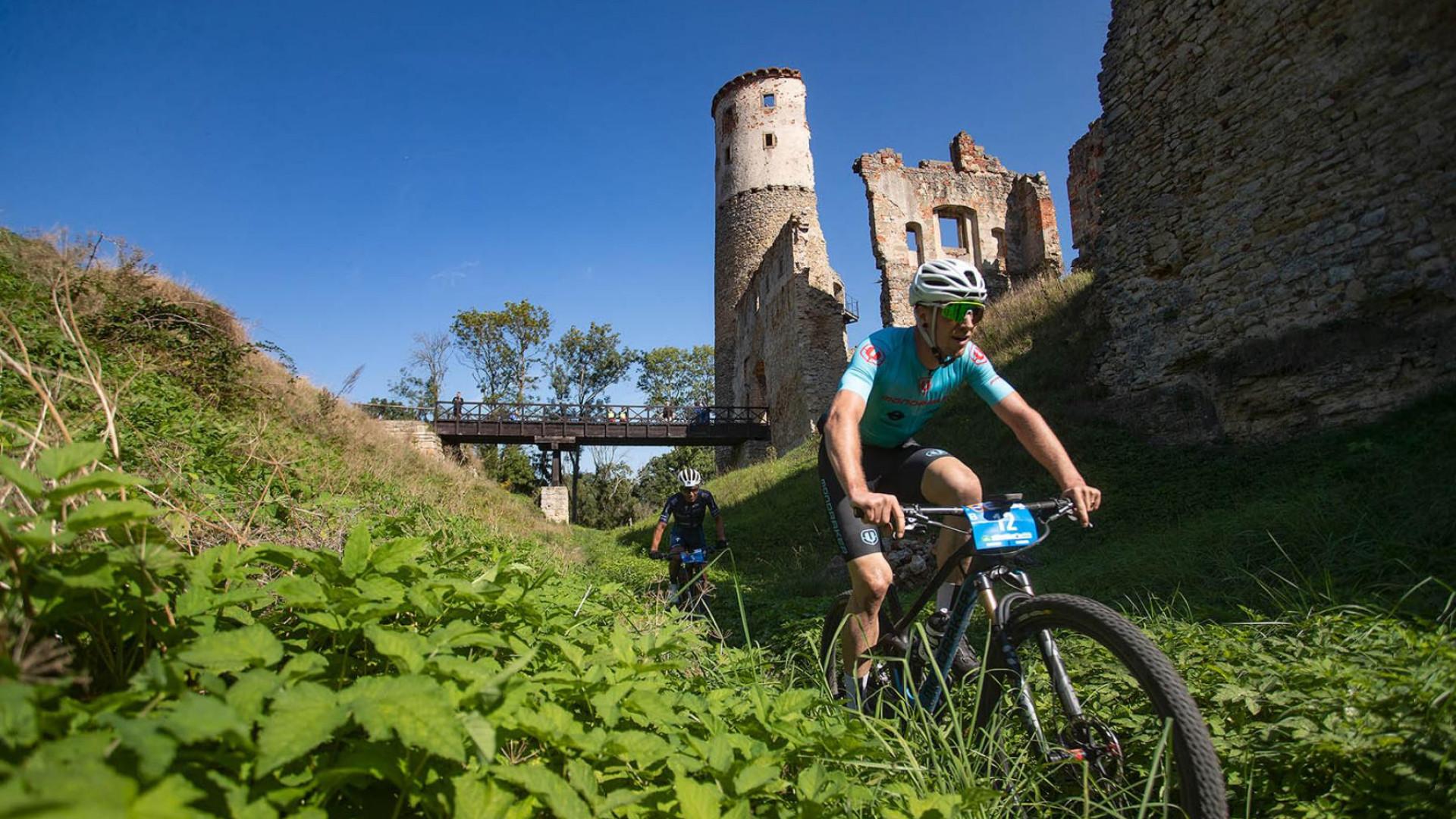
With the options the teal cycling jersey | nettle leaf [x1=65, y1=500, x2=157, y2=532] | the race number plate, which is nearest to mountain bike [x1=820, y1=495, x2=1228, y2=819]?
the race number plate

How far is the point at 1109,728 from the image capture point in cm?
197

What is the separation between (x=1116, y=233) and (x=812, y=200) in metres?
21.3

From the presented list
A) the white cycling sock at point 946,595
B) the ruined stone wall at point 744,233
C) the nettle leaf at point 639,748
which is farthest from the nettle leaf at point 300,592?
the ruined stone wall at point 744,233

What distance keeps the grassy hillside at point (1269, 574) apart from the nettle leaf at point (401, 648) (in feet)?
3.86

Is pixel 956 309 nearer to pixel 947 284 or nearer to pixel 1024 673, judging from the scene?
pixel 947 284

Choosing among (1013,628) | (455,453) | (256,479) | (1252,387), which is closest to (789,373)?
(455,453)

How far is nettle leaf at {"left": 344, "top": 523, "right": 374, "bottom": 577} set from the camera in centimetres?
174

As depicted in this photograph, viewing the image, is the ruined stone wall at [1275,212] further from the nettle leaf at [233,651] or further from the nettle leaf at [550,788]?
the nettle leaf at [233,651]

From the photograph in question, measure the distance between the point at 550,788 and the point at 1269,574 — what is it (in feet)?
14.7

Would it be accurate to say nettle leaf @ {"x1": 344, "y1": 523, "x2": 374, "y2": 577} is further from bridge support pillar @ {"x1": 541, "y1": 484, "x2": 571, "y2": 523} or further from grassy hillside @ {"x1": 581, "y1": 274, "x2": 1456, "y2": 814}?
bridge support pillar @ {"x1": 541, "y1": 484, "x2": 571, "y2": 523}

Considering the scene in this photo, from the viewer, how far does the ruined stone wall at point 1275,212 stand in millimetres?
5582

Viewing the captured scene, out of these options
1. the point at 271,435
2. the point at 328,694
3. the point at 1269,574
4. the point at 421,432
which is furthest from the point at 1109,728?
the point at 421,432

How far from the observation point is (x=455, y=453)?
27.1 m

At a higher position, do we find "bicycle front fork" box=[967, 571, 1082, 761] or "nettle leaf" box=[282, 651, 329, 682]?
"nettle leaf" box=[282, 651, 329, 682]
